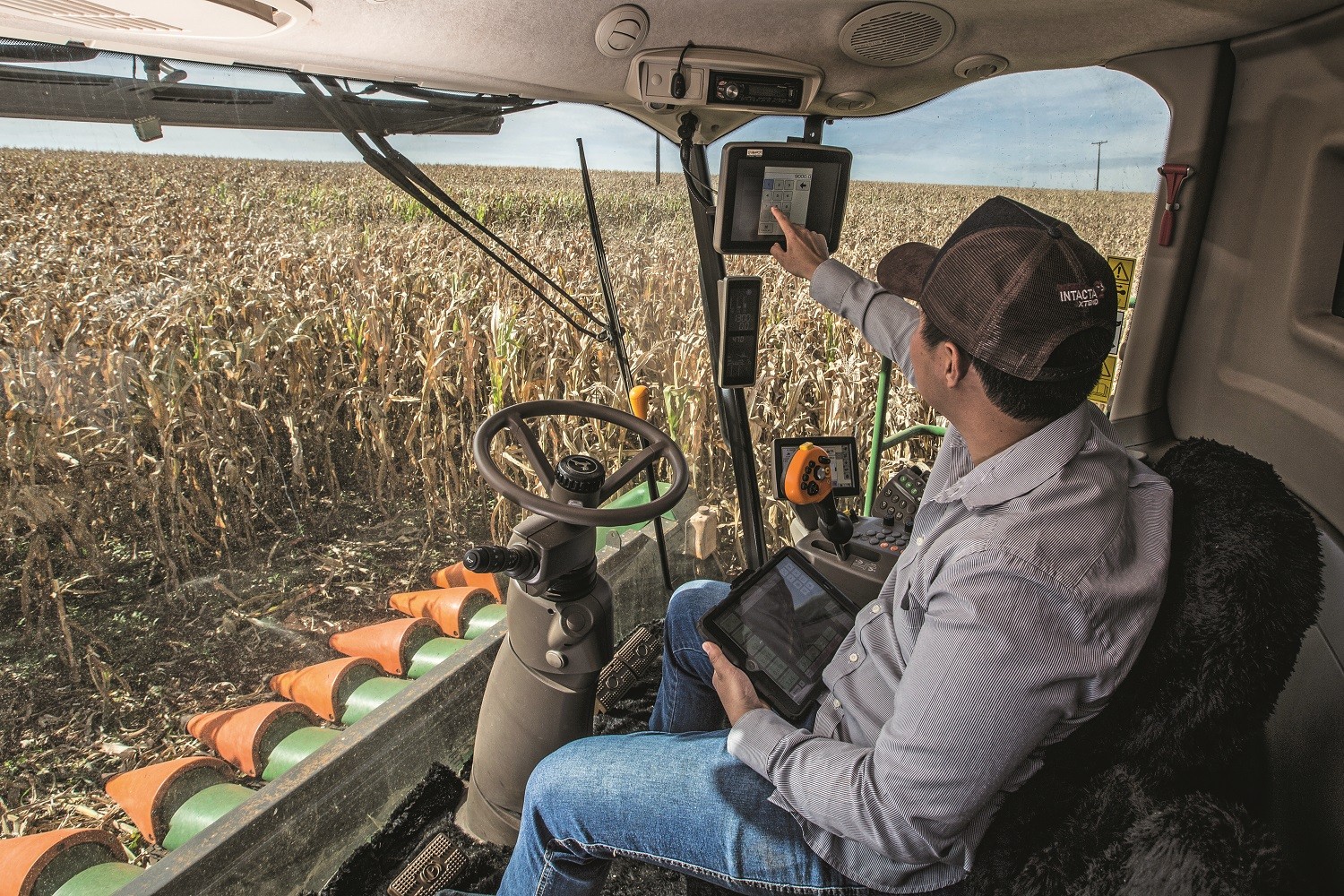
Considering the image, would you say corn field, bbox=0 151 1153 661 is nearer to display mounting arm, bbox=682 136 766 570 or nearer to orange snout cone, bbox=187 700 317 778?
display mounting arm, bbox=682 136 766 570

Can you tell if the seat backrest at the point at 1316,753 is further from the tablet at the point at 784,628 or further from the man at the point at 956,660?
the tablet at the point at 784,628

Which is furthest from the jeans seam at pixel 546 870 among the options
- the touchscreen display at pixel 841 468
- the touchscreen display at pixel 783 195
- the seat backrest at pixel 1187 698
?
the touchscreen display at pixel 783 195

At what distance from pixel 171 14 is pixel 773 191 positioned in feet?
4.82

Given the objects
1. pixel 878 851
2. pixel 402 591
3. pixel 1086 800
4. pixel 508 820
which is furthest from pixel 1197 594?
pixel 402 591

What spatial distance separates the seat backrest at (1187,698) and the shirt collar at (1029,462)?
0.21m

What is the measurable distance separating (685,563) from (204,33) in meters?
2.54

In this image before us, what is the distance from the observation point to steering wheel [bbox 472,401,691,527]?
1453mm

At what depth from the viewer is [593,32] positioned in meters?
1.83

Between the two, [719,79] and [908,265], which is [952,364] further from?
[719,79]

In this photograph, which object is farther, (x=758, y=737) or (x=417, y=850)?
(x=417, y=850)

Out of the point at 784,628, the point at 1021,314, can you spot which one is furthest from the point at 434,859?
the point at 1021,314

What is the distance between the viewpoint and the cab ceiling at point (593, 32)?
1596 mm

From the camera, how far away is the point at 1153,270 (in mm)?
2555

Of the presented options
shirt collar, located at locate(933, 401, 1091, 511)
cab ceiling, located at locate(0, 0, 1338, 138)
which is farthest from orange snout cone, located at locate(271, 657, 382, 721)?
shirt collar, located at locate(933, 401, 1091, 511)
